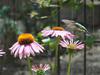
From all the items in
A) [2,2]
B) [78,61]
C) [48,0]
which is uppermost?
[48,0]

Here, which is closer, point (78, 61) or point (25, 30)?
point (78, 61)

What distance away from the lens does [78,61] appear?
Result: 5848mm

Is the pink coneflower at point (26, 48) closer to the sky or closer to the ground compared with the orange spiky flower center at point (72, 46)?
closer to the sky

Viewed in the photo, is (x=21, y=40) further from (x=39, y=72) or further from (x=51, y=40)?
(x=51, y=40)

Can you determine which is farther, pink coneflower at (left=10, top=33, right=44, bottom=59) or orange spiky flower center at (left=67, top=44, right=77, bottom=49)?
orange spiky flower center at (left=67, top=44, right=77, bottom=49)

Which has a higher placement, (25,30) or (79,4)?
(79,4)

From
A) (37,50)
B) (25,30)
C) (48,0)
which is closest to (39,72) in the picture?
(37,50)

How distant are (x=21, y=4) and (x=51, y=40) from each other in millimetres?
3549

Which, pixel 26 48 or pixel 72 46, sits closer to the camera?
pixel 26 48

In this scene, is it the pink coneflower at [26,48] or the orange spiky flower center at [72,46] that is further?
the orange spiky flower center at [72,46]

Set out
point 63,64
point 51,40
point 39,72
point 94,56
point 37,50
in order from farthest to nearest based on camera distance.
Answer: point 94,56 → point 63,64 → point 51,40 → point 39,72 → point 37,50

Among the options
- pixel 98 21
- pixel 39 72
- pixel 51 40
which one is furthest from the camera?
pixel 98 21

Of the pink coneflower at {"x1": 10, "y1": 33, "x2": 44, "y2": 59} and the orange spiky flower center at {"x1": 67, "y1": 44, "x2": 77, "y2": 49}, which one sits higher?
the pink coneflower at {"x1": 10, "y1": 33, "x2": 44, "y2": 59}

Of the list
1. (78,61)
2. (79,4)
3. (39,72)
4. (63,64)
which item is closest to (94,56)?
(78,61)
